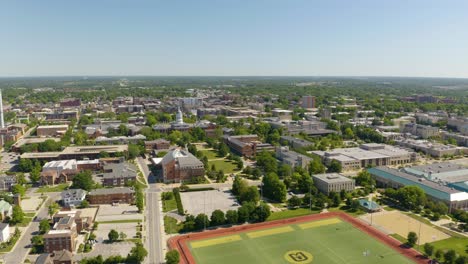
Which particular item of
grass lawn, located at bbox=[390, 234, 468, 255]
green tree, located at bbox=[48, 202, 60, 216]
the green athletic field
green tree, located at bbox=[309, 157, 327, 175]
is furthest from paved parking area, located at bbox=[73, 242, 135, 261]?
green tree, located at bbox=[309, 157, 327, 175]

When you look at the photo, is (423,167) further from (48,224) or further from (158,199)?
(48,224)

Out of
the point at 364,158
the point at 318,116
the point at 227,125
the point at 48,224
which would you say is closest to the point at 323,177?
the point at 364,158

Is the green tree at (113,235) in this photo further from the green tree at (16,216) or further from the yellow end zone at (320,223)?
the yellow end zone at (320,223)

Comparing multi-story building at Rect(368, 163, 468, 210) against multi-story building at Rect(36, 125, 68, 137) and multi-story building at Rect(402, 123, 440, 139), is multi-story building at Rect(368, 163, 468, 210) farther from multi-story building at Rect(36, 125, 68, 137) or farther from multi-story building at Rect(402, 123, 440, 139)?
multi-story building at Rect(36, 125, 68, 137)

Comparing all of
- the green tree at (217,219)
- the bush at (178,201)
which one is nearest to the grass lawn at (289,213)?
the green tree at (217,219)

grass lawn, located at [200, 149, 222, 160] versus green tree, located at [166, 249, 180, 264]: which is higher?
green tree, located at [166, 249, 180, 264]

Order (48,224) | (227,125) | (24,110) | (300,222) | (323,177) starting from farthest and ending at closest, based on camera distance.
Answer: (24,110), (227,125), (323,177), (300,222), (48,224)
